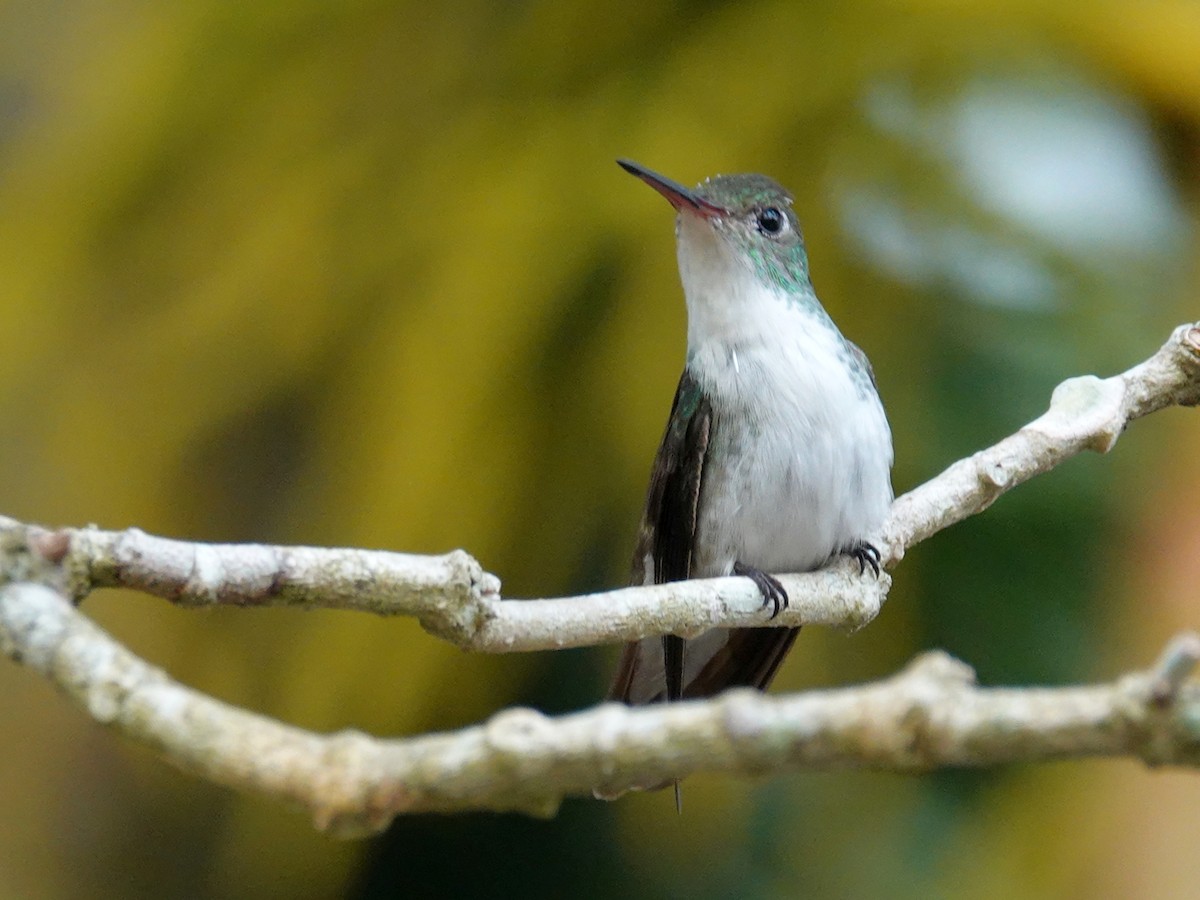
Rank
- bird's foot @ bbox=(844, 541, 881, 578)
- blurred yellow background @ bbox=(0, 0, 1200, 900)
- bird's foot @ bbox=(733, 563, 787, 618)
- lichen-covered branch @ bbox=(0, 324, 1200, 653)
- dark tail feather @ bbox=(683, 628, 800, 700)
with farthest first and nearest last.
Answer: blurred yellow background @ bbox=(0, 0, 1200, 900)
dark tail feather @ bbox=(683, 628, 800, 700)
bird's foot @ bbox=(844, 541, 881, 578)
bird's foot @ bbox=(733, 563, 787, 618)
lichen-covered branch @ bbox=(0, 324, 1200, 653)

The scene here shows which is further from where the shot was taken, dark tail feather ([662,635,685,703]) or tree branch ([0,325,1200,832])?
dark tail feather ([662,635,685,703])

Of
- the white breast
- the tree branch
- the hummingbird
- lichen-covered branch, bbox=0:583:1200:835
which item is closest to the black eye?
the hummingbird

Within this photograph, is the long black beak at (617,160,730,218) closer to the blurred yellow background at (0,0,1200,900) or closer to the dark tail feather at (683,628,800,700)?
the blurred yellow background at (0,0,1200,900)

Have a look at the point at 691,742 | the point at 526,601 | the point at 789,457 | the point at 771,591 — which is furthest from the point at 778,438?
the point at 691,742

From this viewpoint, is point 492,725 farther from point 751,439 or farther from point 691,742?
point 751,439

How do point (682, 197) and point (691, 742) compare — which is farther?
point (682, 197)

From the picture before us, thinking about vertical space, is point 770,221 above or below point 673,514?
above
